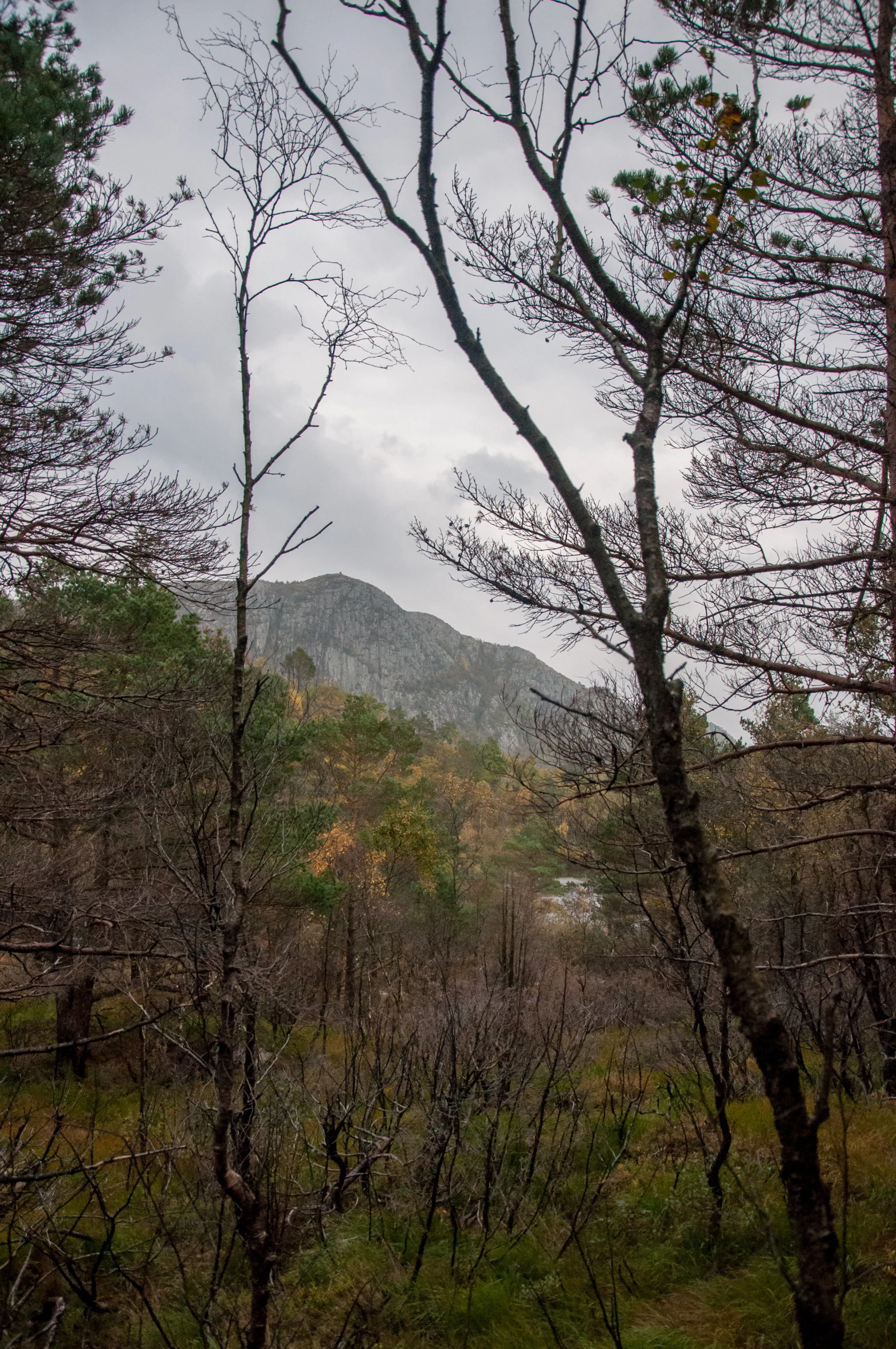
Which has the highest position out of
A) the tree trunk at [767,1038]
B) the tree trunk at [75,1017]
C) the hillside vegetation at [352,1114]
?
the tree trunk at [767,1038]

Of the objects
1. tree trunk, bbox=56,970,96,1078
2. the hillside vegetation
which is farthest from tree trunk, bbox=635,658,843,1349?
tree trunk, bbox=56,970,96,1078

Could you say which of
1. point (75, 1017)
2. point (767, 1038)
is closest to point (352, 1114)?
point (767, 1038)

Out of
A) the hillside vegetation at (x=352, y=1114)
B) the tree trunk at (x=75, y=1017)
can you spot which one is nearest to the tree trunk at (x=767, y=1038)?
the hillside vegetation at (x=352, y=1114)

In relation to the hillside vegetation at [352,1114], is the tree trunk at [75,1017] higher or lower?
lower

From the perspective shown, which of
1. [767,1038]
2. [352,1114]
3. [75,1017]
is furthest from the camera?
[75,1017]

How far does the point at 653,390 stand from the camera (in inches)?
84.4

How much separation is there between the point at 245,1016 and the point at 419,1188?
319 centimetres

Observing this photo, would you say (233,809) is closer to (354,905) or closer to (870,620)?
(870,620)

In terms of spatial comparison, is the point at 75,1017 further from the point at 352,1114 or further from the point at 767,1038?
the point at 767,1038

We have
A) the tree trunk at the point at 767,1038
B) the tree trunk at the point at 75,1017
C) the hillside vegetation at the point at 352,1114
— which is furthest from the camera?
the tree trunk at the point at 75,1017

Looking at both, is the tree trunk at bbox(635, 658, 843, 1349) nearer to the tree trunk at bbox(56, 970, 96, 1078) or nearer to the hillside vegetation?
the hillside vegetation

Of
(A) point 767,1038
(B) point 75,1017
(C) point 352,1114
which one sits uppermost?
(A) point 767,1038

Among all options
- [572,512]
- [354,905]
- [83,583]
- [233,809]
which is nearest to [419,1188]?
[233,809]

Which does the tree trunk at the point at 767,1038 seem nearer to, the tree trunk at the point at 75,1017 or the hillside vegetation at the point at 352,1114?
the hillside vegetation at the point at 352,1114
